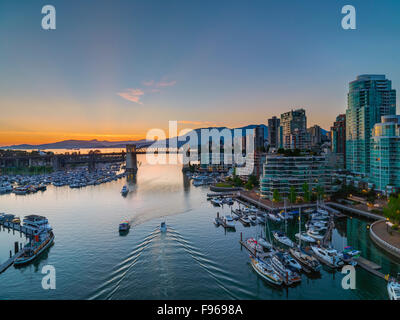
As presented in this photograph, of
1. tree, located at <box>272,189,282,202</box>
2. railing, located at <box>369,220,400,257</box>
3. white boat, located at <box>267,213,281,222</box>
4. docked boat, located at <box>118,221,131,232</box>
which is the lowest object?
white boat, located at <box>267,213,281,222</box>

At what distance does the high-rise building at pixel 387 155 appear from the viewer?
1752 centimetres

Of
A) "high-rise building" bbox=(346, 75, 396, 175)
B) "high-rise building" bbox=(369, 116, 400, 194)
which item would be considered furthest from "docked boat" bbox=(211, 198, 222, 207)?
"high-rise building" bbox=(346, 75, 396, 175)

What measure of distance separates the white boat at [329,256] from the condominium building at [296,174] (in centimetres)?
899

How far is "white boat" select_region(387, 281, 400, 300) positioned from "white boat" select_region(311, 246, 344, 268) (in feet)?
6.02

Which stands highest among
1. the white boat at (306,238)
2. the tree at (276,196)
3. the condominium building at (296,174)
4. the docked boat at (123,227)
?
the condominium building at (296,174)

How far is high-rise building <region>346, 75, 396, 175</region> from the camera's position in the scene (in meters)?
25.6

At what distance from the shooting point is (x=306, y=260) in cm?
935

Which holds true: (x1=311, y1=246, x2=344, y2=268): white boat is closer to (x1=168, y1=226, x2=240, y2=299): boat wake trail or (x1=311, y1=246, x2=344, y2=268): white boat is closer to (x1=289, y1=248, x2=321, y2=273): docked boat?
(x1=289, y1=248, x2=321, y2=273): docked boat

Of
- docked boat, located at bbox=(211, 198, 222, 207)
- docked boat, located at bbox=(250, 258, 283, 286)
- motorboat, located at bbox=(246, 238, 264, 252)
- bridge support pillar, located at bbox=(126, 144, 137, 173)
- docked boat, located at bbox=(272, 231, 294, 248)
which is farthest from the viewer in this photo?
bridge support pillar, located at bbox=(126, 144, 137, 173)

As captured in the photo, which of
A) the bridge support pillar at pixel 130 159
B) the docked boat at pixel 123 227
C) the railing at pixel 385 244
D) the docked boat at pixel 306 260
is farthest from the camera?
the bridge support pillar at pixel 130 159

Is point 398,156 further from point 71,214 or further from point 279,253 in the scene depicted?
point 71,214

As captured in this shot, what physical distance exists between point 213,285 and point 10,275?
24.4 ft

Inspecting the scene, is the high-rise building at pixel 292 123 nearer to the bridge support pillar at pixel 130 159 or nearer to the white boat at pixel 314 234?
the bridge support pillar at pixel 130 159

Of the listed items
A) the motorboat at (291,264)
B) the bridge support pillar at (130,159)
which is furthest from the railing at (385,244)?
the bridge support pillar at (130,159)
